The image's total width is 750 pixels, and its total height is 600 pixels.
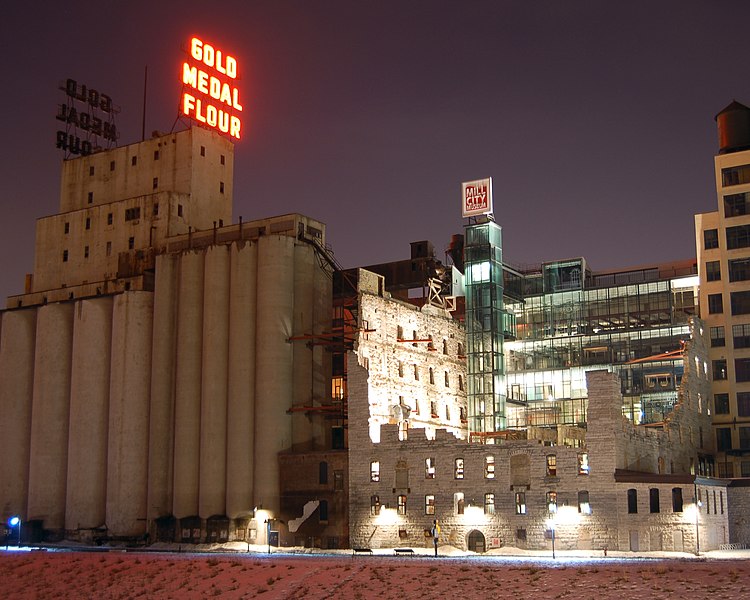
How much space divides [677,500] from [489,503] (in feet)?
46.8

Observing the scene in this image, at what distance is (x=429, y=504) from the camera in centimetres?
8675

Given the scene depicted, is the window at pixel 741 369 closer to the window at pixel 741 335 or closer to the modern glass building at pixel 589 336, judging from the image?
the window at pixel 741 335

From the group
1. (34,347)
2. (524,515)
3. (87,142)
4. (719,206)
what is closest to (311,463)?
(524,515)

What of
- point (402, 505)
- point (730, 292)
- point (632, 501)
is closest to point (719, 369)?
point (730, 292)

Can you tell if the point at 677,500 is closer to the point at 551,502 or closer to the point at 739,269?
the point at 551,502

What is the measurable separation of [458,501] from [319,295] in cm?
2862

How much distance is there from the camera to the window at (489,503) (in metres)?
83.4

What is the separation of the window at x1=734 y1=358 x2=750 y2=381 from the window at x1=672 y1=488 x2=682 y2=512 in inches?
1386

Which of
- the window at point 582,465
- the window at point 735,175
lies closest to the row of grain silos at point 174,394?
the window at point 582,465

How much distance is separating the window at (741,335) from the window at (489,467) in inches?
1449

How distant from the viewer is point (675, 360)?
366 ft

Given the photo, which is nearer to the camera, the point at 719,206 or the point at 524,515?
the point at 524,515

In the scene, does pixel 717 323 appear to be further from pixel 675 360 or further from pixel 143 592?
pixel 143 592

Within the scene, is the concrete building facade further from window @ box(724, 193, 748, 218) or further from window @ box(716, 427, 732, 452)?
window @ box(724, 193, 748, 218)
